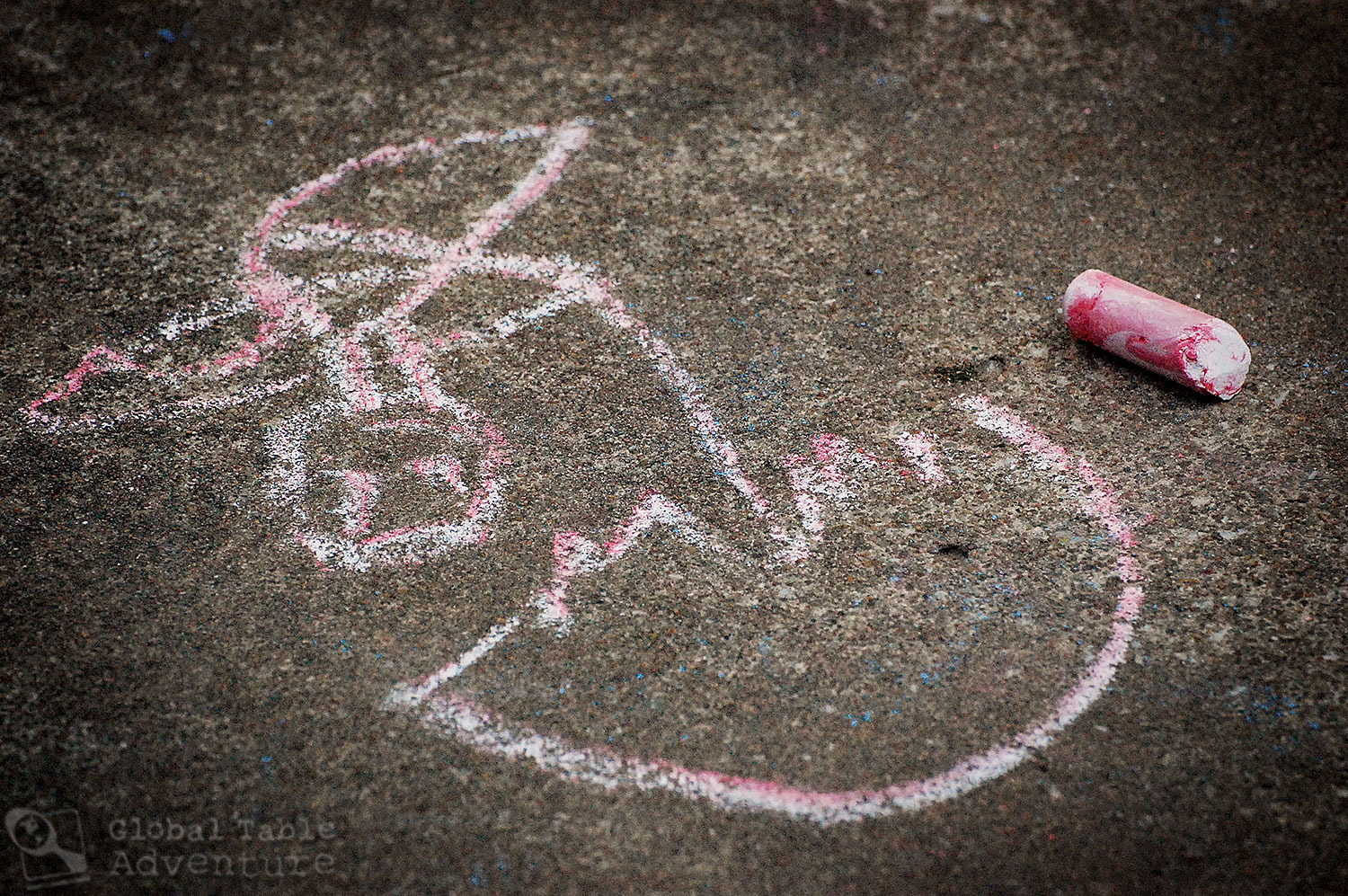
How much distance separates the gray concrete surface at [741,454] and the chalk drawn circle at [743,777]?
1.1 inches

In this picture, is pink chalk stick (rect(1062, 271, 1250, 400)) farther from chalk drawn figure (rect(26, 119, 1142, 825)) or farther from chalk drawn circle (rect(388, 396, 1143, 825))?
chalk drawn circle (rect(388, 396, 1143, 825))

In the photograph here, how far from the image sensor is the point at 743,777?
6.97ft

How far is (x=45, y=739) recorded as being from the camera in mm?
2184

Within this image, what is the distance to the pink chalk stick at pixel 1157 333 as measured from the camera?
2.78 m

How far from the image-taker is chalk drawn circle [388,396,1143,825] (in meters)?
2.08

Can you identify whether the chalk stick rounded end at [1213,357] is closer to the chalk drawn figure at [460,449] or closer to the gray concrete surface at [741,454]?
the gray concrete surface at [741,454]

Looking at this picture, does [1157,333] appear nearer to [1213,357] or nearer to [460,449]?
[1213,357]

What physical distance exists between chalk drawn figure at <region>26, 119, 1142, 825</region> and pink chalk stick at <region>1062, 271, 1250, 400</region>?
384 mm

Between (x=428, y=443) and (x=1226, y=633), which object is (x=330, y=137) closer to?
(x=428, y=443)

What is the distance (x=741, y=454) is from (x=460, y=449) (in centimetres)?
74

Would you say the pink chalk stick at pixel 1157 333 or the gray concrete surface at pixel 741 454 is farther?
the pink chalk stick at pixel 1157 333

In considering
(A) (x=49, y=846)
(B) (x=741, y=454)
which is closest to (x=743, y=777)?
(B) (x=741, y=454)

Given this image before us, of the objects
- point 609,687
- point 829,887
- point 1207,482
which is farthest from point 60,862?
point 1207,482

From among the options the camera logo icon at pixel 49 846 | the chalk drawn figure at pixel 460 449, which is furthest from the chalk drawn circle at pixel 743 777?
the camera logo icon at pixel 49 846
